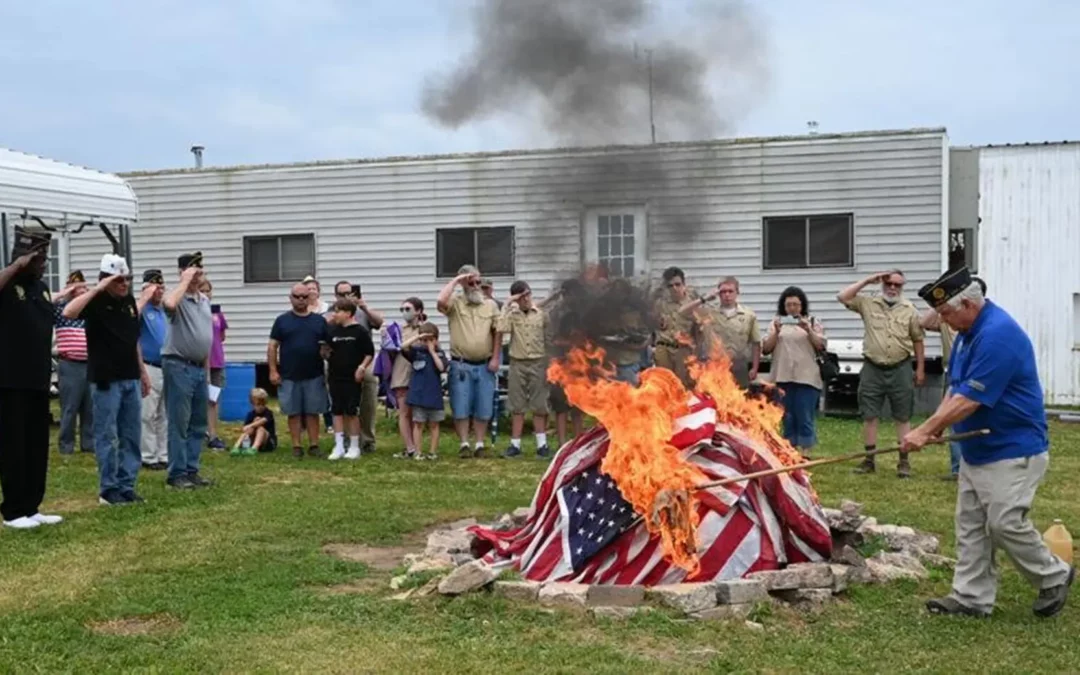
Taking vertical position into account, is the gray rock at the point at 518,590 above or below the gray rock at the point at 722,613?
above

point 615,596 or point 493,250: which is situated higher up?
point 493,250

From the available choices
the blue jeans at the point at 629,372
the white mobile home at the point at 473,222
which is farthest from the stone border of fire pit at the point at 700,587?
the white mobile home at the point at 473,222

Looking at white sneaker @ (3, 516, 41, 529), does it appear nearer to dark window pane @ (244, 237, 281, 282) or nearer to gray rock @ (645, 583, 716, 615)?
gray rock @ (645, 583, 716, 615)

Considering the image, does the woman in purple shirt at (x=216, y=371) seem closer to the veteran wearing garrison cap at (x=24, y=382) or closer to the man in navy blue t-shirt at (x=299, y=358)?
the man in navy blue t-shirt at (x=299, y=358)

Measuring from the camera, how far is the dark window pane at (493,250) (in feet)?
55.8

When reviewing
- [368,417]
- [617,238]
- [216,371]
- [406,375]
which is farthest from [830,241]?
[216,371]

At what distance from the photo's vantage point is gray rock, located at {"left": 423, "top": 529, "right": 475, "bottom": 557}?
24.1 feet

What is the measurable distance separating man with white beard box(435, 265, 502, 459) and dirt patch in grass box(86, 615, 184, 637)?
658 cm


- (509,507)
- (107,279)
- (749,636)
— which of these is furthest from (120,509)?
(749,636)

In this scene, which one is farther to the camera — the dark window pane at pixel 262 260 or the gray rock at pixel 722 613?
the dark window pane at pixel 262 260

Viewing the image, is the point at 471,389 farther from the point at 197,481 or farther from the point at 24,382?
the point at 24,382

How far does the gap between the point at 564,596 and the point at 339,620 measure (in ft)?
3.91

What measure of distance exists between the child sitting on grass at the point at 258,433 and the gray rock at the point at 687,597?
7967 millimetres

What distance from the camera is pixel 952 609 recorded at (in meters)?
6.00
